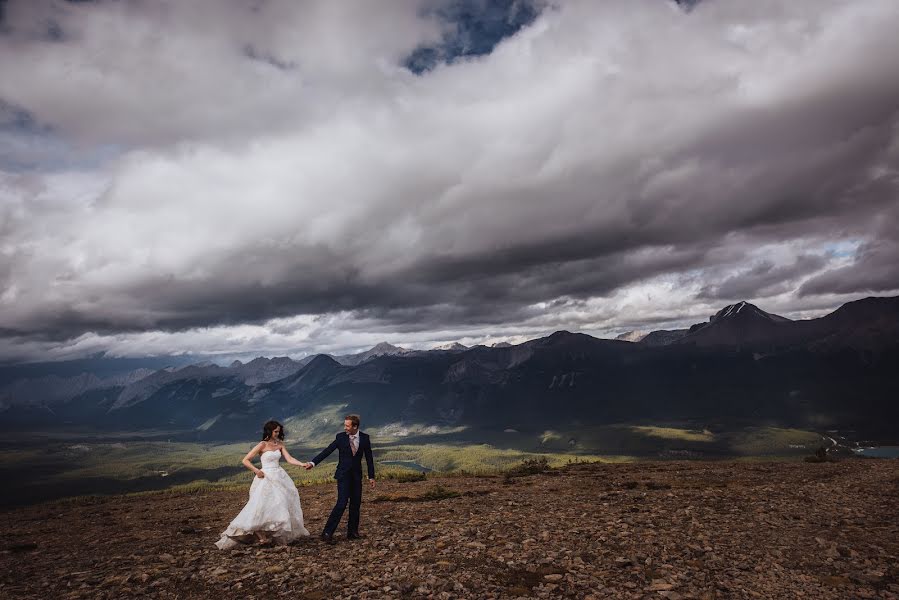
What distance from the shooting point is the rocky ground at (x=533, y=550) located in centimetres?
1169

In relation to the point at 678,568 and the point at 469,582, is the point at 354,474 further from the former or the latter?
the point at 678,568

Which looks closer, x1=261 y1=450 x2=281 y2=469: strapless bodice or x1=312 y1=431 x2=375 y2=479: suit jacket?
x1=312 y1=431 x2=375 y2=479: suit jacket

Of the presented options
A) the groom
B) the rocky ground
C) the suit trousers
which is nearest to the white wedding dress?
the rocky ground

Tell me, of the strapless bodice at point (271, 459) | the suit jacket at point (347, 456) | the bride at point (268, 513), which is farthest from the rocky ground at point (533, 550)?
the strapless bodice at point (271, 459)

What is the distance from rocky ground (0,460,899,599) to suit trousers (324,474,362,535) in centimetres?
67

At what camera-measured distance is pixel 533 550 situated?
46.8 feet

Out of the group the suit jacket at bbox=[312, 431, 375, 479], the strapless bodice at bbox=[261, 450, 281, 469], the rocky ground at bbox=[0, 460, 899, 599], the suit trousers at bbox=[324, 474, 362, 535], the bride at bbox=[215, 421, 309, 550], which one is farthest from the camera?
the strapless bodice at bbox=[261, 450, 281, 469]

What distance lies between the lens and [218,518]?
79.5ft

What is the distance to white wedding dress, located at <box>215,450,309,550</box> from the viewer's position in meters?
16.2

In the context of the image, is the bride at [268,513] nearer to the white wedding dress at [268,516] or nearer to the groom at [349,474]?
the white wedding dress at [268,516]

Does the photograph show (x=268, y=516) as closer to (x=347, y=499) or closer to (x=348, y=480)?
(x=347, y=499)

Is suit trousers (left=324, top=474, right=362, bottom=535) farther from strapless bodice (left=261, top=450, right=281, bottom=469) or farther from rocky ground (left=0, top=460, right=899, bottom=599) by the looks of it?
strapless bodice (left=261, top=450, right=281, bottom=469)

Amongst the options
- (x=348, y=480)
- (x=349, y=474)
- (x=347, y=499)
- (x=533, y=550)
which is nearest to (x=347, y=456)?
(x=349, y=474)

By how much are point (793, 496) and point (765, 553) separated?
9.86 m
